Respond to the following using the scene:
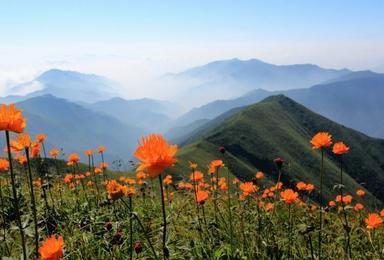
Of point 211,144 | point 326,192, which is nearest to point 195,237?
point 326,192

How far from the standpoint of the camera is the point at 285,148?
15275cm

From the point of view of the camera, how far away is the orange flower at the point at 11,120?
9.61 ft

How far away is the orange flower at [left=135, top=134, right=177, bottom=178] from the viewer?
2598 millimetres

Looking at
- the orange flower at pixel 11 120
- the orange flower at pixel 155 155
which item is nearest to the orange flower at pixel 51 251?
the orange flower at pixel 155 155

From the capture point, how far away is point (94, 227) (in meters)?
5.68

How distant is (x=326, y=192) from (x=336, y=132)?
86.2 m

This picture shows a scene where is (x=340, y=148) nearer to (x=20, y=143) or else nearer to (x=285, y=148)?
(x=20, y=143)

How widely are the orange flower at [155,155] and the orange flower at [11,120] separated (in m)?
1.01

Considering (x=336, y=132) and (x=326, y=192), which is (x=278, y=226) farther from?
(x=336, y=132)

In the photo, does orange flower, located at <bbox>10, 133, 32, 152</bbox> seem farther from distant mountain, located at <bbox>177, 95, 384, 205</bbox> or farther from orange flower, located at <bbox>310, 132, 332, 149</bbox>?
distant mountain, located at <bbox>177, 95, 384, 205</bbox>

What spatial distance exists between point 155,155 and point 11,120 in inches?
47.5

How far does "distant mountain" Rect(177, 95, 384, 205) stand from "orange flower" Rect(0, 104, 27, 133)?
10666cm

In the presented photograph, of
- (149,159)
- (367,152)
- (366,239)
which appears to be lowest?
(367,152)

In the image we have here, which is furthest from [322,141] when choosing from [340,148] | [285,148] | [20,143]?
[285,148]
